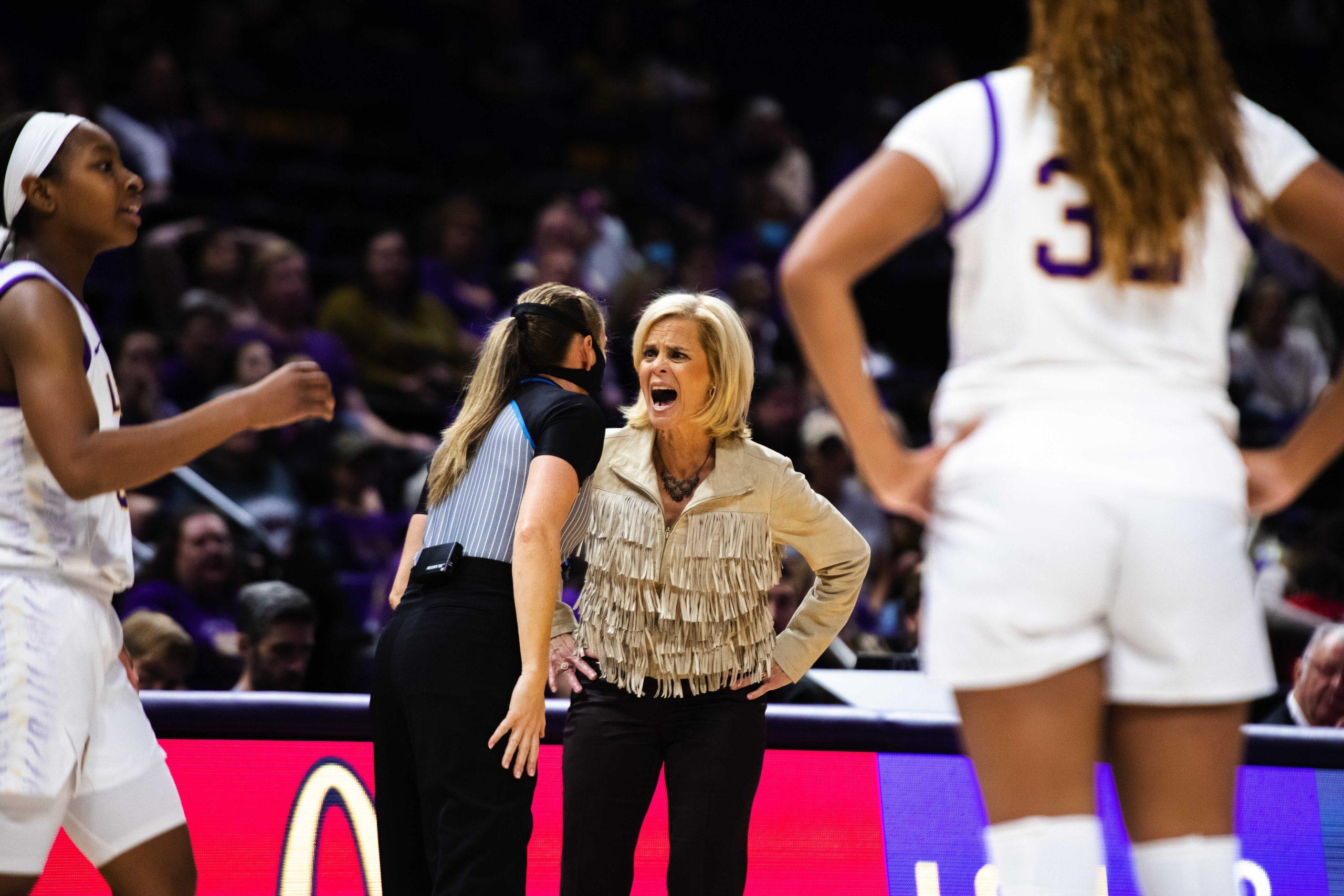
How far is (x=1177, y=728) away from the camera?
153 centimetres

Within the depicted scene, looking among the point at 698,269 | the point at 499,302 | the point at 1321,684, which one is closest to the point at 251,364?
the point at 499,302

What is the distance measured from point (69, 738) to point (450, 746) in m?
0.70

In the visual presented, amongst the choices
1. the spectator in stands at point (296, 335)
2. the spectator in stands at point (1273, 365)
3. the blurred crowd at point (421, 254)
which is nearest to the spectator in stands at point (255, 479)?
the blurred crowd at point (421, 254)

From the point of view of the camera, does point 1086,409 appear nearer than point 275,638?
Yes

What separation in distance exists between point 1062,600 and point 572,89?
938 centimetres

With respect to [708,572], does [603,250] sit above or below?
above

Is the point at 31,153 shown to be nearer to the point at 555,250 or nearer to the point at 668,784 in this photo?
the point at 668,784

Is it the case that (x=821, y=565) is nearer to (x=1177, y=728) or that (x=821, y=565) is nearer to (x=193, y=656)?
(x=1177, y=728)

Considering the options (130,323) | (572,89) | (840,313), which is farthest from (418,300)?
(840,313)

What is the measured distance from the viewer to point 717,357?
3.43 metres

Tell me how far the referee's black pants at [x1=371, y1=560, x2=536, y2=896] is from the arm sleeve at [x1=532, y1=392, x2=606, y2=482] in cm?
26

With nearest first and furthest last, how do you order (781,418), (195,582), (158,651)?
(158,651), (195,582), (781,418)

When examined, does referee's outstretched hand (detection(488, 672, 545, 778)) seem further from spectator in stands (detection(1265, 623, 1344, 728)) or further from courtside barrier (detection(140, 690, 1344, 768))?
spectator in stands (detection(1265, 623, 1344, 728))

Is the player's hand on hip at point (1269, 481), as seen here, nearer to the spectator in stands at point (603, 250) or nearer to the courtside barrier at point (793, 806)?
the courtside barrier at point (793, 806)
